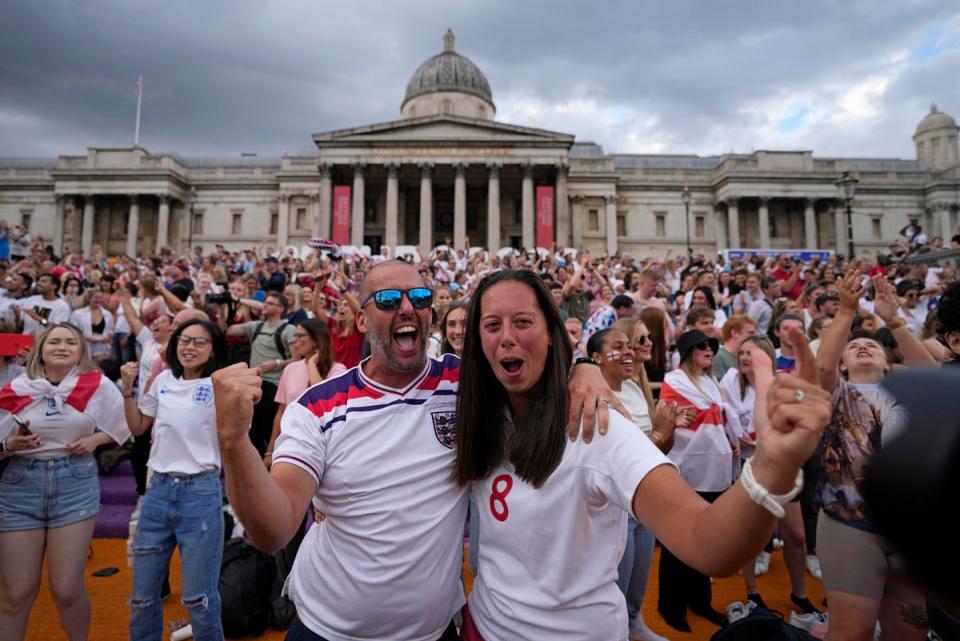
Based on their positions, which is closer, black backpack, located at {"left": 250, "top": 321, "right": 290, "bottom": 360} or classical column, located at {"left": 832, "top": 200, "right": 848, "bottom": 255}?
black backpack, located at {"left": 250, "top": 321, "right": 290, "bottom": 360}

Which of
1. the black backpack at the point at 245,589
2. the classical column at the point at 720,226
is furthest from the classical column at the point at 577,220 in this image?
the black backpack at the point at 245,589

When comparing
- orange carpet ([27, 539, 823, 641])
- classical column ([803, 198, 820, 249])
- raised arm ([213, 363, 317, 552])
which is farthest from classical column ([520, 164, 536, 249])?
raised arm ([213, 363, 317, 552])

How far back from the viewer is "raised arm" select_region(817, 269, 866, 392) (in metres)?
3.04

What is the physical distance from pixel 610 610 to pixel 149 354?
20.9 ft

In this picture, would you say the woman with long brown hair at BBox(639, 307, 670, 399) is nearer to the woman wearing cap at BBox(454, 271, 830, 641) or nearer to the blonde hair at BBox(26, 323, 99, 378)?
the woman wearing cap at BBox(454, 271, 830, 641)

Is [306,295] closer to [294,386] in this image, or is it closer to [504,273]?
[294,386]

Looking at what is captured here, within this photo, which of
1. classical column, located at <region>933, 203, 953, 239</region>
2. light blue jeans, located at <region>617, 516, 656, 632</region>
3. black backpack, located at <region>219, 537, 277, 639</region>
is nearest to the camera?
light blue jeans, located at <region>617, 516, 656, 632</region>

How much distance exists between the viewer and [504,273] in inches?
89.6

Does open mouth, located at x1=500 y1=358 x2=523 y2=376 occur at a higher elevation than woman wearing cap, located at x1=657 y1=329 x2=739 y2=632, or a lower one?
higher

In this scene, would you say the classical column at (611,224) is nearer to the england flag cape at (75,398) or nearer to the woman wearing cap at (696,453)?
the woman wearing cap at (696,453)

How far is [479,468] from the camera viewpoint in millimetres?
2096

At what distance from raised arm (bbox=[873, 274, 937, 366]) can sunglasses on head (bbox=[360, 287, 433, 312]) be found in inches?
144

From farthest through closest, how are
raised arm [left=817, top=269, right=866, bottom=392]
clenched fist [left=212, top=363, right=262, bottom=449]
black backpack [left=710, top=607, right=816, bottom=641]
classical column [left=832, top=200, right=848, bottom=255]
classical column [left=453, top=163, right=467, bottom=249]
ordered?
classical column [left=832, top=200, right=848, bottom=255], classical column [left=453, top=163, right=467, bottom=249], raised arm [left=817, top=269, right=866, bottom=392], black backpack [left=710, top=607, right=816, bottom=641], clenched fist [left=212, top=363, right=262, bottom=449]

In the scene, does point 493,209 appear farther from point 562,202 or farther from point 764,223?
point 764,223
